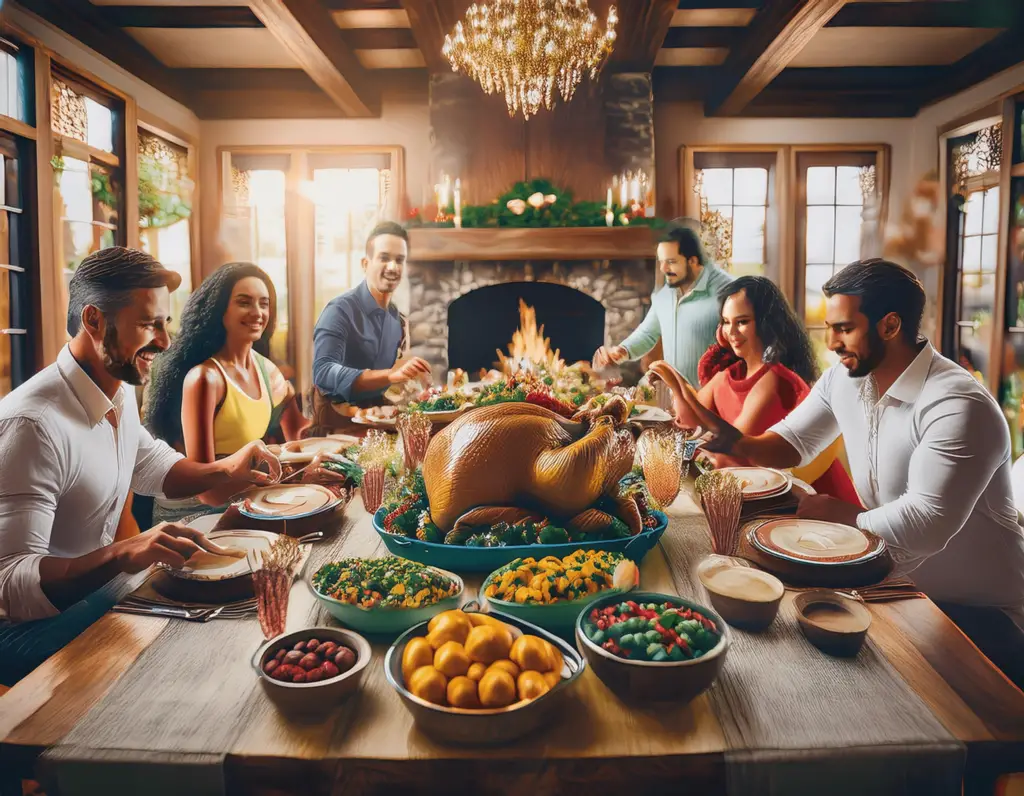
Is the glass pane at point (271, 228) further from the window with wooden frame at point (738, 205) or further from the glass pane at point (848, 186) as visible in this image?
the glass pane at point (848, 186)

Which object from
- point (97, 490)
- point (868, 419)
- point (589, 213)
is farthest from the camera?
point (589, 213)

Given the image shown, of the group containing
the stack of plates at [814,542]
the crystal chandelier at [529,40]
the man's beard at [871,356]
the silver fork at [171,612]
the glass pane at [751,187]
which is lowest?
the silver fork at [171,612]

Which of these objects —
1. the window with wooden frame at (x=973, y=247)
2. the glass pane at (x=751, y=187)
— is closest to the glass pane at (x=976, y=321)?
the window with wooden frame at (x=973, y=247)

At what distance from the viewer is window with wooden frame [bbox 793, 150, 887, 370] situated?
4746mm

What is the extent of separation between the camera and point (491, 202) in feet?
15.0

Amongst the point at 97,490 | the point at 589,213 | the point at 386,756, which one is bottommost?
the point at 386,756

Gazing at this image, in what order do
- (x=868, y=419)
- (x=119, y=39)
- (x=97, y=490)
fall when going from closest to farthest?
(x=97, y=490) → (x=868, y=419) → (x=119, y=39)

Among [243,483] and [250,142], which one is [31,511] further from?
[250,142]

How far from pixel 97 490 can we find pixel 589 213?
3501mm

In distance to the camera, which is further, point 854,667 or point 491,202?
point 491,202

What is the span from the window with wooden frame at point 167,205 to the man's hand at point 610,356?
7.93 feet

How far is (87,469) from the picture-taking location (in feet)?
4.85

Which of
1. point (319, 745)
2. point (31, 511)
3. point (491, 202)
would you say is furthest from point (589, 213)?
point (319, 745)

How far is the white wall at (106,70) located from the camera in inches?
117
